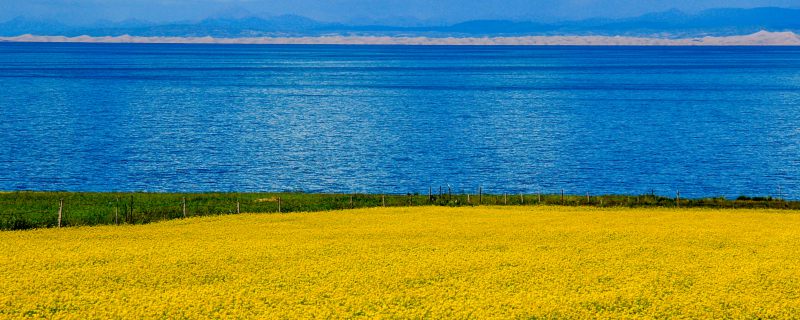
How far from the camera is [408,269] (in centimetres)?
3944

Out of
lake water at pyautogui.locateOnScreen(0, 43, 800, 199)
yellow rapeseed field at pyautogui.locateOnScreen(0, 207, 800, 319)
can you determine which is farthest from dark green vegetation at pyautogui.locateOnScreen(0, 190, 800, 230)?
lake water at pyautogui.locateOnScreen(0, 43, 800, 199)

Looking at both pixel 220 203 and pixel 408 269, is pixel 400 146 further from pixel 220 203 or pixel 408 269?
pixel 408 269

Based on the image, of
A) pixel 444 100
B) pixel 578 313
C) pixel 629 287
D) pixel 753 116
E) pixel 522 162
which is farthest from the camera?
pixel 444 100

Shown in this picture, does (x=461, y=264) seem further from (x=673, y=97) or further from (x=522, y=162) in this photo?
(x=673, y=97)

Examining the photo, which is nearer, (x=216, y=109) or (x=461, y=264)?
(x=461, y=264)

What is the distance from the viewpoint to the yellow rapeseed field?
33.8 metres

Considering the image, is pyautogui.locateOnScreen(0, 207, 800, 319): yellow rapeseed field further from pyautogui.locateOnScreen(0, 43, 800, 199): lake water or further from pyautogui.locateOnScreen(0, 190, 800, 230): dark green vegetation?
pyautogui.locateOnScreen(0, 43, 800, 199): lake water

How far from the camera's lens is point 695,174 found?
3922 inches

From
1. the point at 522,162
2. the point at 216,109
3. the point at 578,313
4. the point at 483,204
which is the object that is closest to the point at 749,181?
the point at 522,162

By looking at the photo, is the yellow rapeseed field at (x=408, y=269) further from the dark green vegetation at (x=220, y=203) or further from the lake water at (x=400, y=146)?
the lake water at (x=400, y=146)

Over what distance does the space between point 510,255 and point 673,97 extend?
16510 cm

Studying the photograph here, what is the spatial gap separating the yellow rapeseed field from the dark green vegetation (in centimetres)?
752

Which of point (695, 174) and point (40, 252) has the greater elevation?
point (40, 252)

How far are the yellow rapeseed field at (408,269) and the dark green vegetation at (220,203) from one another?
7523 mm
